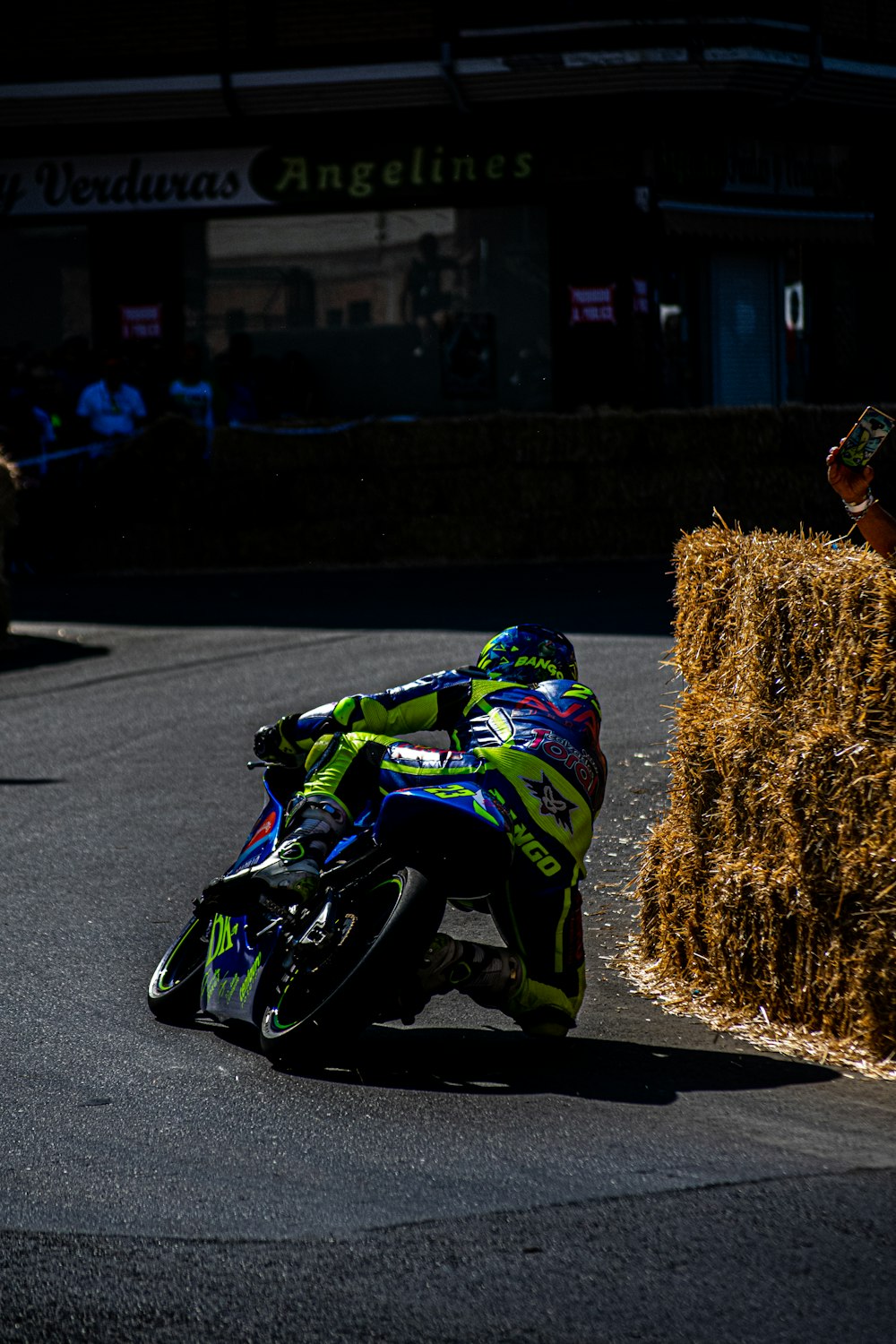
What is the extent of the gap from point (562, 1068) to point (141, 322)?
21918 millimetres

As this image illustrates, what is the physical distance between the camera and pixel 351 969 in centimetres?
515

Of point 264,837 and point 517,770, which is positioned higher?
point 517,770

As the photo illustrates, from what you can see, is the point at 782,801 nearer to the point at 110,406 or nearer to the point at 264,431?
the point at 264,431

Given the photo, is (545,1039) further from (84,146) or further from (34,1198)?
(84,146)

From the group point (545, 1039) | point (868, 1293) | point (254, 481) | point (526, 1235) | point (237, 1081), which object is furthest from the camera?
point (254, 481)

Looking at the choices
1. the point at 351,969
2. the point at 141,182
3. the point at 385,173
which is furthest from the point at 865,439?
the point at 141,182

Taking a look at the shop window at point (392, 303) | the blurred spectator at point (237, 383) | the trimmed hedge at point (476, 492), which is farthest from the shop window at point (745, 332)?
the trimmed hedge at point (476, 492)

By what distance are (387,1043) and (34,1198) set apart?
1507 mm

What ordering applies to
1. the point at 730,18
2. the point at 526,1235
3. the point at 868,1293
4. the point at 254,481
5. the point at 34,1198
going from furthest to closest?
the point at 730,18, the point at 254,481, the point at 34,1198, the point at 526,1235, the point at 868,1293

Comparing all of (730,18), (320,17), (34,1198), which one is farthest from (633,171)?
(34,1198)

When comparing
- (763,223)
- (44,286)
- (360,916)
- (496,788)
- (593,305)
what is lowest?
(360,916)

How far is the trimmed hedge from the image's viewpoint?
63.9 ft

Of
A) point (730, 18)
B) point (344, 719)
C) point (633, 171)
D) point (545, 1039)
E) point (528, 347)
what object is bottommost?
point (545, 1039)

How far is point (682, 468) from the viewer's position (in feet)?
64.2
